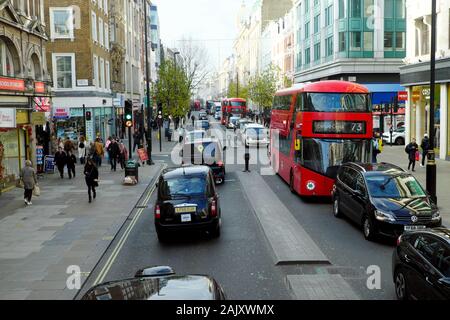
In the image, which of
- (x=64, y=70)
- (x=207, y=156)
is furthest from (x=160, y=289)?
(x=64, y=70)

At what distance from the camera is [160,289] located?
19.3ft

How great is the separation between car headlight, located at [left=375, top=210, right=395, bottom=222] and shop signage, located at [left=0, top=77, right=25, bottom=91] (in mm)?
14971

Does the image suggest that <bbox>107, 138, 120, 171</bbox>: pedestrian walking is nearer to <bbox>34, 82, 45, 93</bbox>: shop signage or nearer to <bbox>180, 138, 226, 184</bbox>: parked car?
<bbox>34, 82, 45, 93</bbox>: shop signage

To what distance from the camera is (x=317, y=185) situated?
19.0 m

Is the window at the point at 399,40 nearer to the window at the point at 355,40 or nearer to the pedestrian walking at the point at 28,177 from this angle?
the window at the point at 355,40

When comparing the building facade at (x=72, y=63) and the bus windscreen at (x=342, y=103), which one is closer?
the bus windscreen at (x=342, y=103)

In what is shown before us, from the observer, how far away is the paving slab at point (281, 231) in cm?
1189

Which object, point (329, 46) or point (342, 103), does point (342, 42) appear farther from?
point (342, 103)

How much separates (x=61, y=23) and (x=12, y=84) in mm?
17318

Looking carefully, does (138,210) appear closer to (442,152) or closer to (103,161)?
(103,161)

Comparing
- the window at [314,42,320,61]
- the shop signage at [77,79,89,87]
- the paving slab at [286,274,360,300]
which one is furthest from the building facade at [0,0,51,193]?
the window at [314,42,320,61]

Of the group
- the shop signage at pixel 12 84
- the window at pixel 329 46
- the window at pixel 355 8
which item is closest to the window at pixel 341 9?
the window at pixel 355 8

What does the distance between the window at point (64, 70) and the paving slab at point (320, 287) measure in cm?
3152
